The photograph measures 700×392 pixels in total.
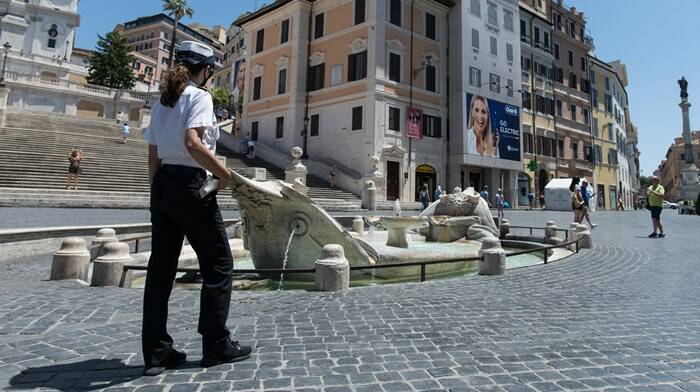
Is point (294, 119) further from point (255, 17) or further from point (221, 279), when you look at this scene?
point (221, 279)

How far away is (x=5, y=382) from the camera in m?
2.13

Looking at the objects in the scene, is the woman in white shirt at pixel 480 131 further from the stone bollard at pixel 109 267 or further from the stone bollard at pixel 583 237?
the stone bollard at pixel 109 267

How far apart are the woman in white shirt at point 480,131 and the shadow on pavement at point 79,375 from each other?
2879 centimetres

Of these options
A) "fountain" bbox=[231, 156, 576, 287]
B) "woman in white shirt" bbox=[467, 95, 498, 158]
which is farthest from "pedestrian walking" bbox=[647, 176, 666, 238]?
"woman in white shirt" bbox=[467, 95, 498, 158]

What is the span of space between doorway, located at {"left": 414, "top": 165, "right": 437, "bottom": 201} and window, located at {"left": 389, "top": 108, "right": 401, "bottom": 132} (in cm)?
352

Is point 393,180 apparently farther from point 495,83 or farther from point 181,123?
point 181,123

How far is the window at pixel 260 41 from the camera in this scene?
3269 centimetres

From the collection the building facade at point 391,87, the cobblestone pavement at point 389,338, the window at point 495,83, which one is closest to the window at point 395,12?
the building facade at point 391,87

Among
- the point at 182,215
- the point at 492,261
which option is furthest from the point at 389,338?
the point at 492,261

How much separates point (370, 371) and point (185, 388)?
109 cm

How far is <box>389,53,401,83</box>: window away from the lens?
88.4 ft

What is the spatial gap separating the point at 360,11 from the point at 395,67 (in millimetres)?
4826

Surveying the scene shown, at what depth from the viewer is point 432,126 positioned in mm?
28844

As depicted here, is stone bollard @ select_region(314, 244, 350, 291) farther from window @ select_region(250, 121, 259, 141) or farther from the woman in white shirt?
window @ select_region(250, 121, 259, 141)
